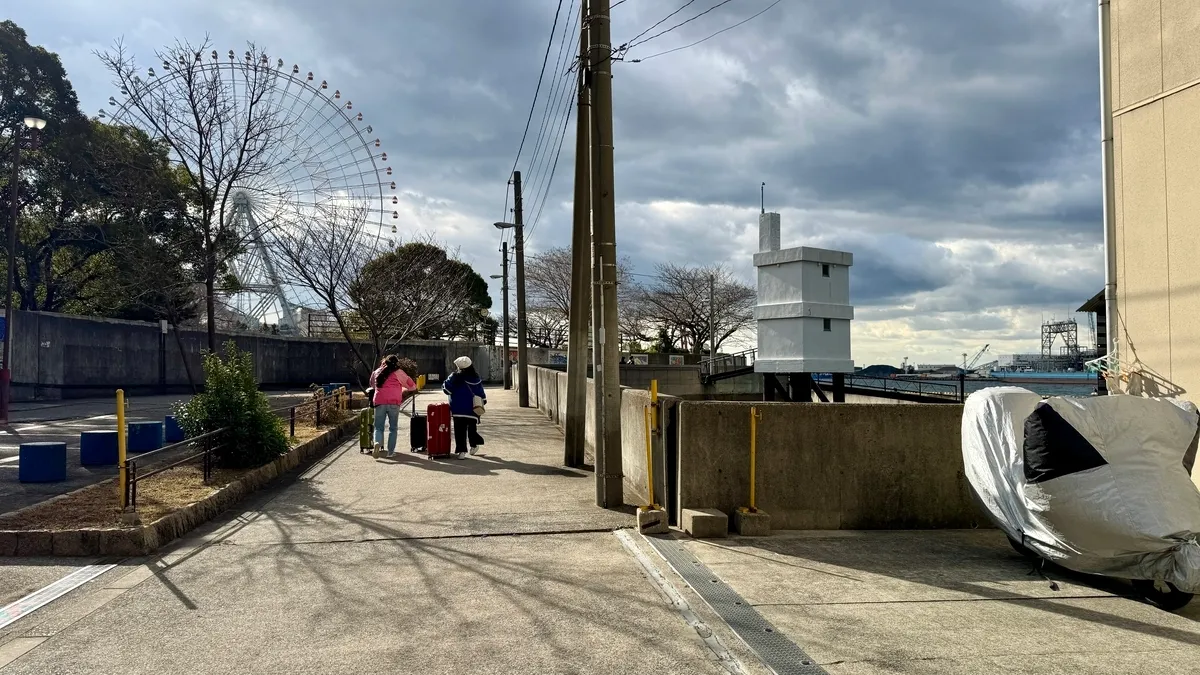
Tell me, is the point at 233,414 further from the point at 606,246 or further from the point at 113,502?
the point at 606,246

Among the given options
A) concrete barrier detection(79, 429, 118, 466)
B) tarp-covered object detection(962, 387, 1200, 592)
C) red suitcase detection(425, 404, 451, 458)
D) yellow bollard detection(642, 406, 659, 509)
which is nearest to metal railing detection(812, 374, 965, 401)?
red suitcase detection(425, 404, 451, 458)

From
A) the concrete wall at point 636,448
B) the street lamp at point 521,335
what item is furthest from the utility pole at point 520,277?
the concrete wall at point 636,448

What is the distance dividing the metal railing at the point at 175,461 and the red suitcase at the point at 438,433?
3.54 metres

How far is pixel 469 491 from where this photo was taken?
9875mm

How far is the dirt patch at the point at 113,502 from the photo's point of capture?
23.4ft

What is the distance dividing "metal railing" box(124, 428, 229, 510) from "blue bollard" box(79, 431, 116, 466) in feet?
6.12

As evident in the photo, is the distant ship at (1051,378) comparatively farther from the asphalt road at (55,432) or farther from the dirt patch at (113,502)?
the asphalt road at (55,432)

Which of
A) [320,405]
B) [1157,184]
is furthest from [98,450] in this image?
[1157,184]

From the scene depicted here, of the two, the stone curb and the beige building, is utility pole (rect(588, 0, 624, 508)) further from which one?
the beige building

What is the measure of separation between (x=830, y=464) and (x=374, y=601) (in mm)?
4451

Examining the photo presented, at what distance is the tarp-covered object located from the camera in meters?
5.27

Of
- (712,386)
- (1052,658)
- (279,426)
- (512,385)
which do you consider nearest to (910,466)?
(1052,658)

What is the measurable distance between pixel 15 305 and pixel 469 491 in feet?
100

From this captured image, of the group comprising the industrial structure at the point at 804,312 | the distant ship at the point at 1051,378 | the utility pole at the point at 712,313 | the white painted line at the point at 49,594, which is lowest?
the white painted line at the point at 49,594
